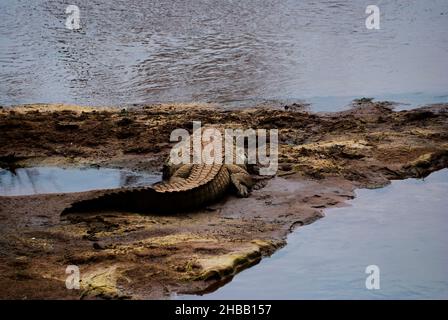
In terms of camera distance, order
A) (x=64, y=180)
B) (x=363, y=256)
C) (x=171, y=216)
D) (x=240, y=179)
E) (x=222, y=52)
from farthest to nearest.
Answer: (x=222, y=52), (x=64, y=180), (x=240, y=179), (x=171, y=216), (x=363, y=256)

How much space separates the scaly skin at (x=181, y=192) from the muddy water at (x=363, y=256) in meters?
1.14

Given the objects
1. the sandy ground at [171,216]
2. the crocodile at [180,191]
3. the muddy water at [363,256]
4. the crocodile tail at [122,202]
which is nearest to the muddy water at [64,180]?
the sandy ground at [171,216]

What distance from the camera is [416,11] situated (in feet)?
45.4

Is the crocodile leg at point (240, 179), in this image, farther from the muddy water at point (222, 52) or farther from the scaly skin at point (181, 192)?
the muddy water at point (222, 52)

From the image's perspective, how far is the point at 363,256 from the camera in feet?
17.6

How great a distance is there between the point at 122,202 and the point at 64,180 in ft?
4.00

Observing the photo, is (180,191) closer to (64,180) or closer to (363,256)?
(64,180)

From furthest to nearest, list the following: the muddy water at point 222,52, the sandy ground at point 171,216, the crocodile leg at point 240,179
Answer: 1. the muddy water at point 222,52
2. the crocodile leg at point 240,179
3. the sandy ground at point 171,216

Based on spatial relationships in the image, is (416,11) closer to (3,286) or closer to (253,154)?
(253,154)

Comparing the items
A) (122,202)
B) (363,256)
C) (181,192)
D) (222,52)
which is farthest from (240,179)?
(222,52)

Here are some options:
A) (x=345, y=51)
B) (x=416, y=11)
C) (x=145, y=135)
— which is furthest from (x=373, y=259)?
(x=416, y=11)

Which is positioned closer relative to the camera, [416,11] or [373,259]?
[373,259]

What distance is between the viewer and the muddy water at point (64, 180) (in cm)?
700
